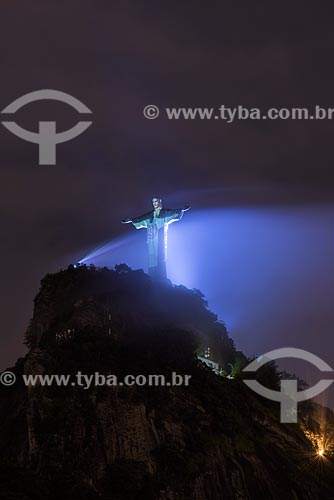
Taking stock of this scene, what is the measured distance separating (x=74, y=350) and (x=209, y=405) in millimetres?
11822

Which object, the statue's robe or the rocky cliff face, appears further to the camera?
the statue's robe

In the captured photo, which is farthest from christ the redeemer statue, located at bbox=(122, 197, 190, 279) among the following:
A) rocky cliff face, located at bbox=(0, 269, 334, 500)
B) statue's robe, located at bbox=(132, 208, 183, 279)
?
rocky cliff face, located at bbox=(0, 269, 334, 500)

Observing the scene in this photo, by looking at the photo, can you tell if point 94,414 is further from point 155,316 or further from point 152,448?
point 155,316

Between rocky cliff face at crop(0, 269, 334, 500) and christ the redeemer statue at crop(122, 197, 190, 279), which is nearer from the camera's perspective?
rocky cliff face at crop(0, 269, 334, 500)

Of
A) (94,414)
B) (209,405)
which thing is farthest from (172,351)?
(94,414)

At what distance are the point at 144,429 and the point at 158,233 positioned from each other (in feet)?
94.7

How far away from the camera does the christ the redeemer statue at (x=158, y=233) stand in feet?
318

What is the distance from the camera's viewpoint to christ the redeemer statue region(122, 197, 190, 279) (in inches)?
3814

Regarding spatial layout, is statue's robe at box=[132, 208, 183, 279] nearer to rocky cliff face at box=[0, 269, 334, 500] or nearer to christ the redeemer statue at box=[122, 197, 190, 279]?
christ the redeemer statue at box=[122, 197, 190, 279]

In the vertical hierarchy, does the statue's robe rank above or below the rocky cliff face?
above

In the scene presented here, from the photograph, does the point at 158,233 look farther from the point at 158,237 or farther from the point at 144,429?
the point at 144,429

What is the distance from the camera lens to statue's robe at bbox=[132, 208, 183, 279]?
3814 inches

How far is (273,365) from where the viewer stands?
307 feet

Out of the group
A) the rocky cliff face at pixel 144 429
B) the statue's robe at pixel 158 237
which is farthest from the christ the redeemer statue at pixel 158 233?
the rocky cliff face at pixel 144 429
